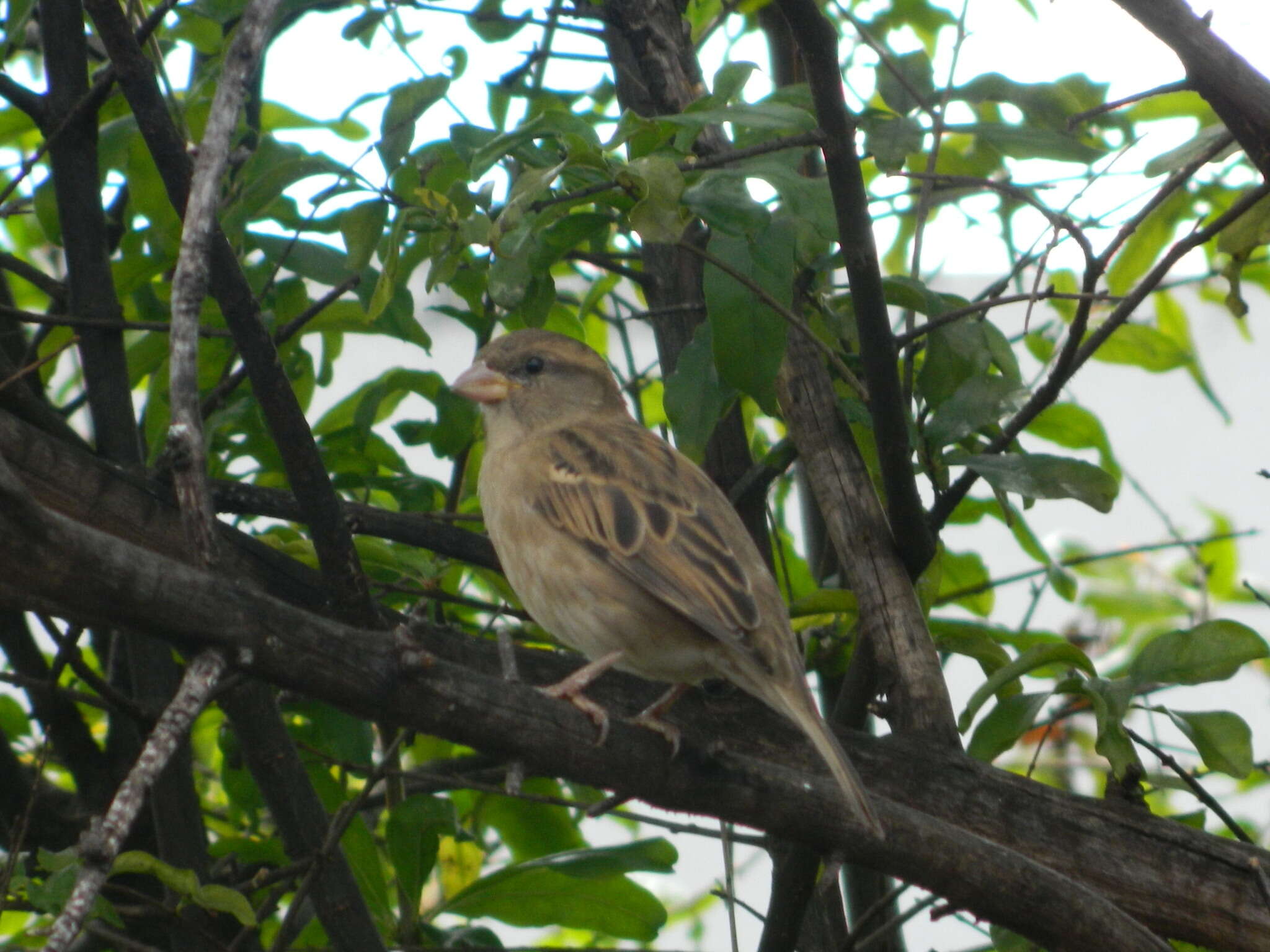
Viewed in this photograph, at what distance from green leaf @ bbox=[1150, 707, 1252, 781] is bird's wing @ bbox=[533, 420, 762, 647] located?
3.15ft

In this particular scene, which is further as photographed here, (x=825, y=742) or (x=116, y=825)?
(x=825, y=742)

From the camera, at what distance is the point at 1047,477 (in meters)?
2.83

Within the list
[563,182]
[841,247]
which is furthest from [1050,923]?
[563,182]

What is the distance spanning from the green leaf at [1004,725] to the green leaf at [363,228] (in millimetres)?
1734

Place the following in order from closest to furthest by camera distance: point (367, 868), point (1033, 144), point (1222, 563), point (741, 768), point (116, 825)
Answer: point (116, 825) < point (741, 768) < point (1033, 144) < point (367, 868) < point (1222, 563)

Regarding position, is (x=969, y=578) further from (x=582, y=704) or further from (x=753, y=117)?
(x=753, y=117)

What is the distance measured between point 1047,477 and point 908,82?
93 cm

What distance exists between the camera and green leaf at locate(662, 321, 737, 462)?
304cm

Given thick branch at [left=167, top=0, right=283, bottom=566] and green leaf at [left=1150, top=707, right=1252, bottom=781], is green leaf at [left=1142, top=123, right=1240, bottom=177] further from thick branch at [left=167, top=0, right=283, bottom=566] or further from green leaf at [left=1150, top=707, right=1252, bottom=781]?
thick branch at [left=167, top=0, right=283, bottom=566]

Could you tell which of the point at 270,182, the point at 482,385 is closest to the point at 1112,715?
the point at 482,385

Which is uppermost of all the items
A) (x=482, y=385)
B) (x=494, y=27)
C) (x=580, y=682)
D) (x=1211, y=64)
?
(x=494, y=27)

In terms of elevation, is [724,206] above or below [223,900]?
above

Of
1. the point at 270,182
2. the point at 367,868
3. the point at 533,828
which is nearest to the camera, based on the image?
the point at 270,182

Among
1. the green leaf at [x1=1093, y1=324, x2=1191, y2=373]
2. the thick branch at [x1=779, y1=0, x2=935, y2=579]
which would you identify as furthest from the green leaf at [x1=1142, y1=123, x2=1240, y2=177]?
the green leaf at [x1=1093, y1=324, x2=1191, y2=373]
